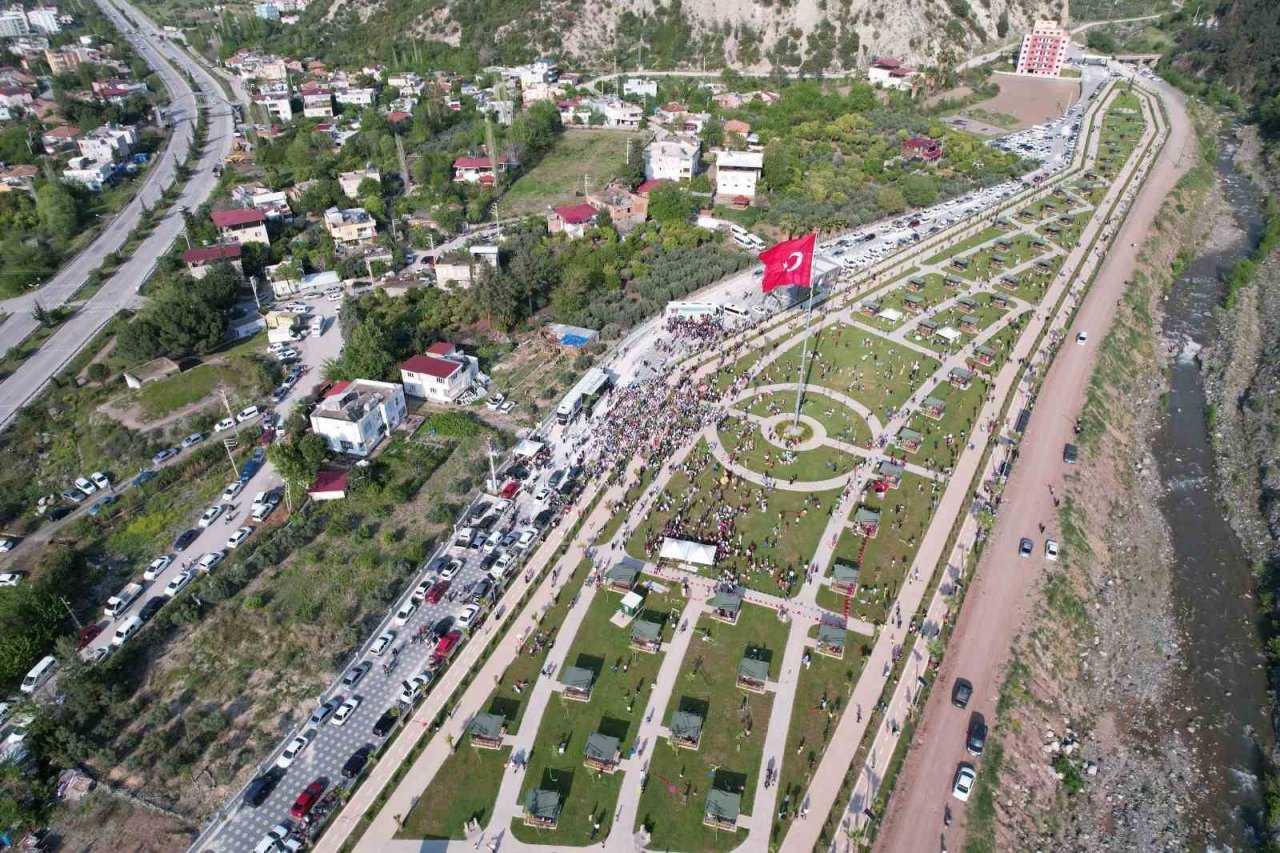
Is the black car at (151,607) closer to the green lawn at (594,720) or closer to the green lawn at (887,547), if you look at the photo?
the green lawn at (594,720)

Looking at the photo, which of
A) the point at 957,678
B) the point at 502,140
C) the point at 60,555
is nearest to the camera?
the point at 957,678

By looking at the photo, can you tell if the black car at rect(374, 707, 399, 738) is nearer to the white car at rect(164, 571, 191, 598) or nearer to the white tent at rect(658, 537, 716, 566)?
the white tent at rect(658, 537, 716, 566)

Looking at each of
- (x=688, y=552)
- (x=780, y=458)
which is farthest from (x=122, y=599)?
(x=780, y=458)

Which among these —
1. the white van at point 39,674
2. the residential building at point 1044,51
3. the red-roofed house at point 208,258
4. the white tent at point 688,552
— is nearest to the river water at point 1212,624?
the white tent at point 688,552

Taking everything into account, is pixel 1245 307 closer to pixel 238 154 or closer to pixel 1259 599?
pixel 1259 599

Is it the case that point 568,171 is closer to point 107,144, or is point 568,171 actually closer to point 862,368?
point 862,368

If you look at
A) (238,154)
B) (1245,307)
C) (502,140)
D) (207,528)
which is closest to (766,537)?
(207,528)
